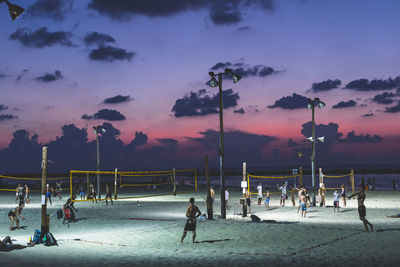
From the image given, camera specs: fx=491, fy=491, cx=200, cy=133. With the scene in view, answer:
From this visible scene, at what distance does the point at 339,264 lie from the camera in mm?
12172

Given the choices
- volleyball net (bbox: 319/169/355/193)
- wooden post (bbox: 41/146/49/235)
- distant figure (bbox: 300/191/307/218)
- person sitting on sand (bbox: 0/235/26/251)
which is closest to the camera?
person sitting on sand (bbox: 0/235/26/251)

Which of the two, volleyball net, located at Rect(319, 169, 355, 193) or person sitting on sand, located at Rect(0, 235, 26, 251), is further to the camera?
volleyball net, located at Rect(319, 169, 355, 193)

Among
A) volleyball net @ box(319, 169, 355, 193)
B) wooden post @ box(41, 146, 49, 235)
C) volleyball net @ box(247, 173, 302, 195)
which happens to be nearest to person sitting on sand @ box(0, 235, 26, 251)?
wooden post @ box(41, 146, 49, 235)

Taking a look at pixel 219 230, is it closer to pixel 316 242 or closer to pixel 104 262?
pixel 316 242

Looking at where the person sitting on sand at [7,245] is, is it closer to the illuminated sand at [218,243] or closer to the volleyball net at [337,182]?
the illuminated sand at [218,243]

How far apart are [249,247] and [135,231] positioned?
5658 mm

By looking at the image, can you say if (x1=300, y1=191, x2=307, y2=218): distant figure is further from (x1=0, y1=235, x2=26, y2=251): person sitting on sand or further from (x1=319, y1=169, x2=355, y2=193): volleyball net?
(x1=0, y1=235, x2=26, y2=251): person sitting on sand

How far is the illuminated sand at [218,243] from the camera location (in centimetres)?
1296

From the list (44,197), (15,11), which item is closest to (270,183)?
(44,197)

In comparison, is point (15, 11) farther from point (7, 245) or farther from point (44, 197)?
point (7, 245)

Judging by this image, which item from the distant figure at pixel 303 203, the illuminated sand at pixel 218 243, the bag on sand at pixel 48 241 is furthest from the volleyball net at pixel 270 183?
the bag on sand at pixel 48 241

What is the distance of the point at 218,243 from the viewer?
1571cm

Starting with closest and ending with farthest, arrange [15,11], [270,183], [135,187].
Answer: [15,11] → [135,187] → [270,183]

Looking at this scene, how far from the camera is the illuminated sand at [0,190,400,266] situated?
510 inches
